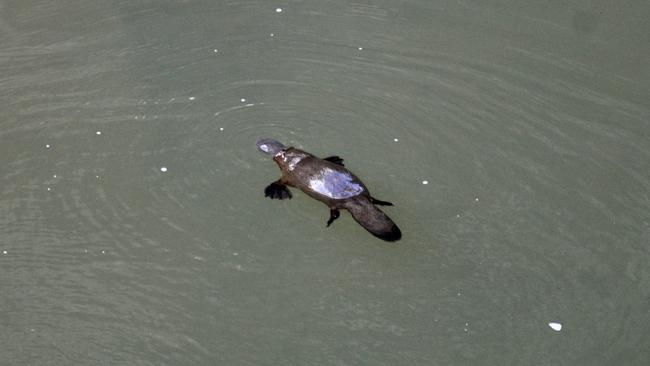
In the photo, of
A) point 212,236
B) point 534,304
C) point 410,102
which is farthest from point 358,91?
point 534,304

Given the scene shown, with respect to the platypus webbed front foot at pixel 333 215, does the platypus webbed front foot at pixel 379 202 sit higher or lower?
higher

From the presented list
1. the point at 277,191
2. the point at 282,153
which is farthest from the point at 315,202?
the point at 282,153

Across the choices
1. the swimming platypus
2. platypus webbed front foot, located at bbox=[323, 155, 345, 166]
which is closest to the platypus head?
the swimming platypus

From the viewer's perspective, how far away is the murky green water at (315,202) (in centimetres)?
307

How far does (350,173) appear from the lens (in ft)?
10.9

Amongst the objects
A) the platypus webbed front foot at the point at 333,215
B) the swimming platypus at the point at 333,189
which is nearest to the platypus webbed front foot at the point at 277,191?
the swimming platypus at the point at 333,189

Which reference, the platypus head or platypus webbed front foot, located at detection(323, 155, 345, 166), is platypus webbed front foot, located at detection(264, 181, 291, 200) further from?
platypus webbed front foot, located at detection(323, 155, 345, 166)

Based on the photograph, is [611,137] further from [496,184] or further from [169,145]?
[169,145]

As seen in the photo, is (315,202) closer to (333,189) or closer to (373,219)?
(333,189)

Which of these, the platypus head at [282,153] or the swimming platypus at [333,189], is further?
the platypus head at [282,153]

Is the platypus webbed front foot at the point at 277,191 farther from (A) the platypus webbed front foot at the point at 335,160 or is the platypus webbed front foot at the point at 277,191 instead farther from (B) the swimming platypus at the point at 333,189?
(A) the platypus webbed front foot at the point at 335,160

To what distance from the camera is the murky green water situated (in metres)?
3.07

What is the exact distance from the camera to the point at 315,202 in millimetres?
3402

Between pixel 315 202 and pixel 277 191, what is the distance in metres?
0.18
